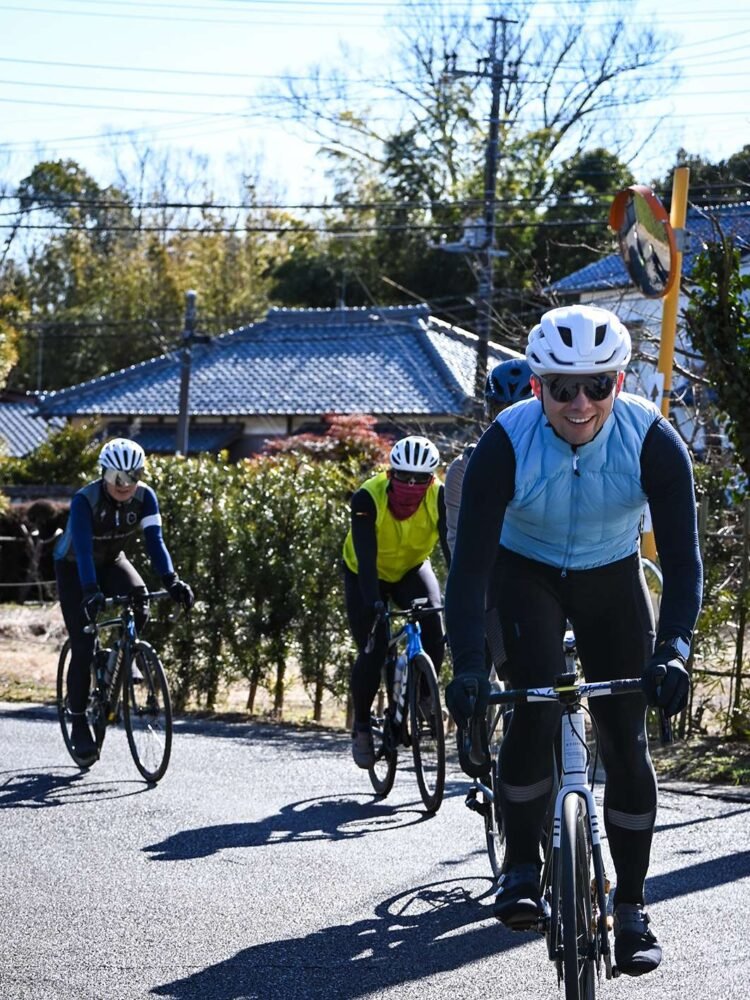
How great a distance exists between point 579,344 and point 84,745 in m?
6.25

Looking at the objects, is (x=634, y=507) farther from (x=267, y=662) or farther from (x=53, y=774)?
(x=267, y=662)

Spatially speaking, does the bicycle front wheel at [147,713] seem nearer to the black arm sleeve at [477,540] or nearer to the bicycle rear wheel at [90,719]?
the bicycle rear wheel at [90,719]

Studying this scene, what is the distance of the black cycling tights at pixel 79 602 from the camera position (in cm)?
1011

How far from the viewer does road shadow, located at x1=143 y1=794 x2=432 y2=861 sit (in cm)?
756

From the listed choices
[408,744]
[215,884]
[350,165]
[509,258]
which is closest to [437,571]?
[408,744]

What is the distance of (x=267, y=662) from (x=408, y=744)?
516 cm

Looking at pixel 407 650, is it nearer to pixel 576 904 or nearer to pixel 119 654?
pixel 119 654

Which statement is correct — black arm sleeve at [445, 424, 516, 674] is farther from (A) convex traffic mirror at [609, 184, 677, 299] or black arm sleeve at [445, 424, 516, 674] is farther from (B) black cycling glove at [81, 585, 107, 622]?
(A) convex traffic mirror at [609, 184, 677, 299]

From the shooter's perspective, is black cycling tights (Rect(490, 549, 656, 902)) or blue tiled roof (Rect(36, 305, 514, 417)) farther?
blue tiled roof (Rect(36, 305, 514, 417))

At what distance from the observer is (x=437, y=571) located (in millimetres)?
12484


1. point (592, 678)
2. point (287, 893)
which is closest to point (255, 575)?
point (287, 893)

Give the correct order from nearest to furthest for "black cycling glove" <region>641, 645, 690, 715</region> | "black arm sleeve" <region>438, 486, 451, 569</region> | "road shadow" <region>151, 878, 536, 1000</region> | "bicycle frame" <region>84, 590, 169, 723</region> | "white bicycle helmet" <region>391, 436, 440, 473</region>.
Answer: "black cycling glove" <region>641, 645, 690, 715</region>
"road shadow" <region>151, 878, 536, 1000</region>
"black arm sleeve" <region>438, 486, 451, 569</region>
"white bicycle helmet" <region>391, 436, 440, 473</region>
"bicycle frame" <region>84, 590, 169, 723</region>

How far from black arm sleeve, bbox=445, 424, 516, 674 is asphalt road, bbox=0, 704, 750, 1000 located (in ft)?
4.64

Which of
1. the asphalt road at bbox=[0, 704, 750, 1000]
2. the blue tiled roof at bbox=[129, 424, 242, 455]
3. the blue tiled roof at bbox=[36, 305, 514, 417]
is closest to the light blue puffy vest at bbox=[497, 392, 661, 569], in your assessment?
the asphalt road at bbox=[0, 704, 750, 1000]
